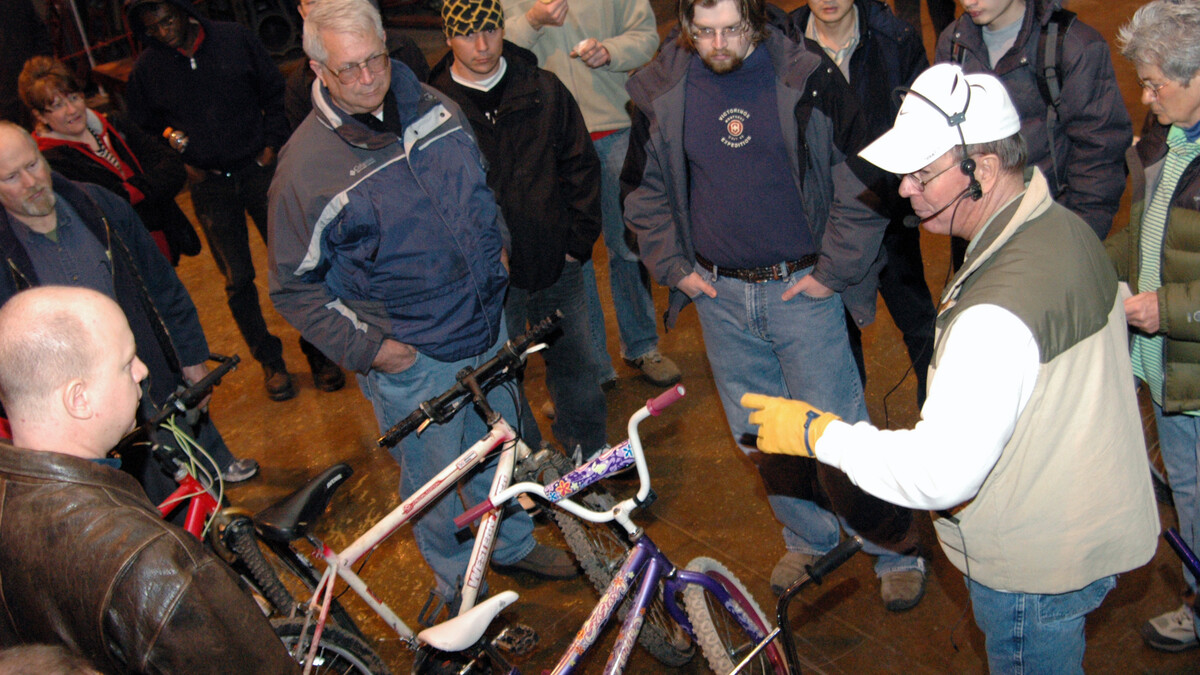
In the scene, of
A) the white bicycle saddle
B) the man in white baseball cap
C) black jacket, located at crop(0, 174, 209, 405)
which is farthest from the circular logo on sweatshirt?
black jacket, located at crop(0, 174, 209, 405)

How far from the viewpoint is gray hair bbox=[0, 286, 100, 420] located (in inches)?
68.9

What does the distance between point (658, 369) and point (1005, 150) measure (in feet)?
9.21

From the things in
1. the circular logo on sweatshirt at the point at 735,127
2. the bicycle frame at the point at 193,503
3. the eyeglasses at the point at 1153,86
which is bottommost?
the bicycle frame at the point at 193,503

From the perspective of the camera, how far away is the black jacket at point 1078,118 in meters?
2.61

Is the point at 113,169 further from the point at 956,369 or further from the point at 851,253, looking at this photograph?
the point at 956,369

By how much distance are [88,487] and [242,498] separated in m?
2.87

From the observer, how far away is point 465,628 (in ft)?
8.30

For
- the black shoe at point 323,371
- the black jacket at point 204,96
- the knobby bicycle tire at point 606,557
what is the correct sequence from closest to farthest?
the knobby bicycle tire at point 606,557, the black jacket at point 204,96, the black shoe at point 323,371

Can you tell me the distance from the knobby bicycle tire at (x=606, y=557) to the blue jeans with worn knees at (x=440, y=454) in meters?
0.46

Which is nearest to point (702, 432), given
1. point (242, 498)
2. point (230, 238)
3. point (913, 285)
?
point (913, 285)

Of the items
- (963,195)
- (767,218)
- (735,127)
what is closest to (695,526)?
(767,218)

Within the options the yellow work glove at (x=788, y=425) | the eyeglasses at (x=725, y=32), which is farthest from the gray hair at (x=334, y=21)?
the yellow work glove at (x=788, y=425)

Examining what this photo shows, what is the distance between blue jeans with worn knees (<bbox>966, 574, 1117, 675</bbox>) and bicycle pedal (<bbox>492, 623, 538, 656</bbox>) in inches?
58.3

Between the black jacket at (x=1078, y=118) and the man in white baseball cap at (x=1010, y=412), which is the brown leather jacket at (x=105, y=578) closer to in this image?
the man in white baseball cap at (x=1010, y=412)
